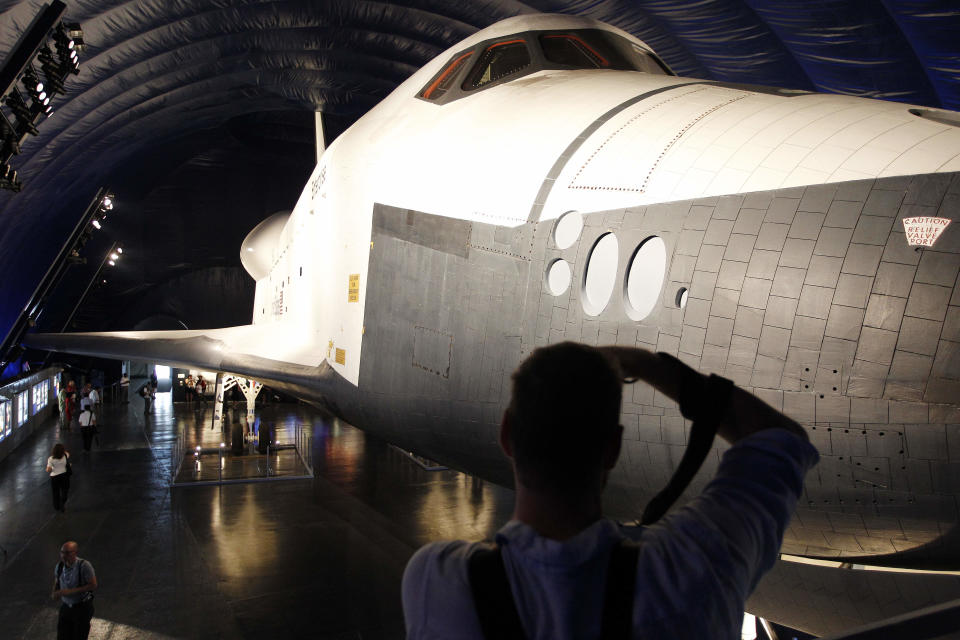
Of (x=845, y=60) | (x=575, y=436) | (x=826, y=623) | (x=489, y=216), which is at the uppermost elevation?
(x=845, y=60)

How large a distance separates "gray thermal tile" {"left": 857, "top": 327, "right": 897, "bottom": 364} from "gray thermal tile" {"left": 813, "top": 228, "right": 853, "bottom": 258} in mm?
188

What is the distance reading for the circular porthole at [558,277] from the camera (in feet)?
6.56

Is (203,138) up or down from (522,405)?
up

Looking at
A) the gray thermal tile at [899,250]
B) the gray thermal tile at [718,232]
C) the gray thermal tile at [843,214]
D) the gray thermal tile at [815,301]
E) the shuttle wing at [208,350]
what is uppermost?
the gray thermal tile at [843,214]

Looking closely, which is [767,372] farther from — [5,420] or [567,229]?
[5,420]

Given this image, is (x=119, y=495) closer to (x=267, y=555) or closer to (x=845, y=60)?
(x=267, y=555)

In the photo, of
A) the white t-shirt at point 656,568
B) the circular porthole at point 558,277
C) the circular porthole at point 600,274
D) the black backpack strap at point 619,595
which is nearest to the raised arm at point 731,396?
the white t-shirt at point 656,568

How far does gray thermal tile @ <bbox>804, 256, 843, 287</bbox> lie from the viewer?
4.74 feet

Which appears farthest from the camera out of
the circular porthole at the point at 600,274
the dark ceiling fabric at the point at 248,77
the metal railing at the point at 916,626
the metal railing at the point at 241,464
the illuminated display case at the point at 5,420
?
the illuminated display case at the point at 5,420

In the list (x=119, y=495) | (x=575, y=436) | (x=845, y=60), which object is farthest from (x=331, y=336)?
(x=845, y=60)

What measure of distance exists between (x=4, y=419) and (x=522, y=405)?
12.2 m

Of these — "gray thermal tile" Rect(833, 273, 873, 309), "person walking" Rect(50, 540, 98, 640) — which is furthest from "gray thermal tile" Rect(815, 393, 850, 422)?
"person walking" Rect(50, 540, 98, 640)

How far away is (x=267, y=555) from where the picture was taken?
18.9ft

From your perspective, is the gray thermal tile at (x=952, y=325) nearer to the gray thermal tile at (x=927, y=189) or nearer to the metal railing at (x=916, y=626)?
the gray thermal tile at (x=927, y=189)
